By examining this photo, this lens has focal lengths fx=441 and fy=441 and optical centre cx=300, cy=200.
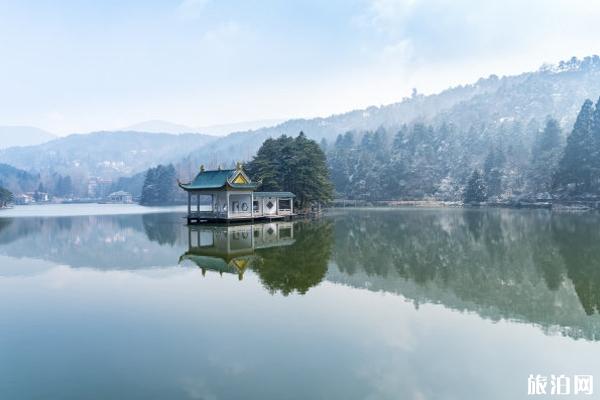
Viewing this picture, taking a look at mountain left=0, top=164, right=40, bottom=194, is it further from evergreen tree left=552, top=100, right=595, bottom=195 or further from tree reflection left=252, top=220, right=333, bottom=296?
tree reflection left=252, top=220, right=333, bottom=296

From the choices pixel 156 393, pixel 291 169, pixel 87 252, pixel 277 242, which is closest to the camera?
pixel 156 393

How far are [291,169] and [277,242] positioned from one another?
23.3 metres

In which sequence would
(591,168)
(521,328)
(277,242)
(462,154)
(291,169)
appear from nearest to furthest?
(521,328)
(277,242)
(291,169)
(591,168)
(462,154)

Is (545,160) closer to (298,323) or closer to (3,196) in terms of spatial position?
(298,323)

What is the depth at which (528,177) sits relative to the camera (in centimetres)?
6950

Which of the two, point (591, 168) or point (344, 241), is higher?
point (591, 168)

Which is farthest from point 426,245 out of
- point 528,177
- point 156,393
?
point 528,177

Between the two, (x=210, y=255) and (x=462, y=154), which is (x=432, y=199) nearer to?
(x=462, y=154)

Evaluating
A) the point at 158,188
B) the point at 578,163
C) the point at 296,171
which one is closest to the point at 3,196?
the point at 158,188

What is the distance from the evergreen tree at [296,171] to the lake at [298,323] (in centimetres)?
2571

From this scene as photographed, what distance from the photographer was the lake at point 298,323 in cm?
666

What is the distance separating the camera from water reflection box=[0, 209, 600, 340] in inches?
459

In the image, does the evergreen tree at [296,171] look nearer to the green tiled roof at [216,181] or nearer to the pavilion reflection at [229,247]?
the green tiled roof at [216,181]

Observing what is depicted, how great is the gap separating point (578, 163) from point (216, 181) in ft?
150
